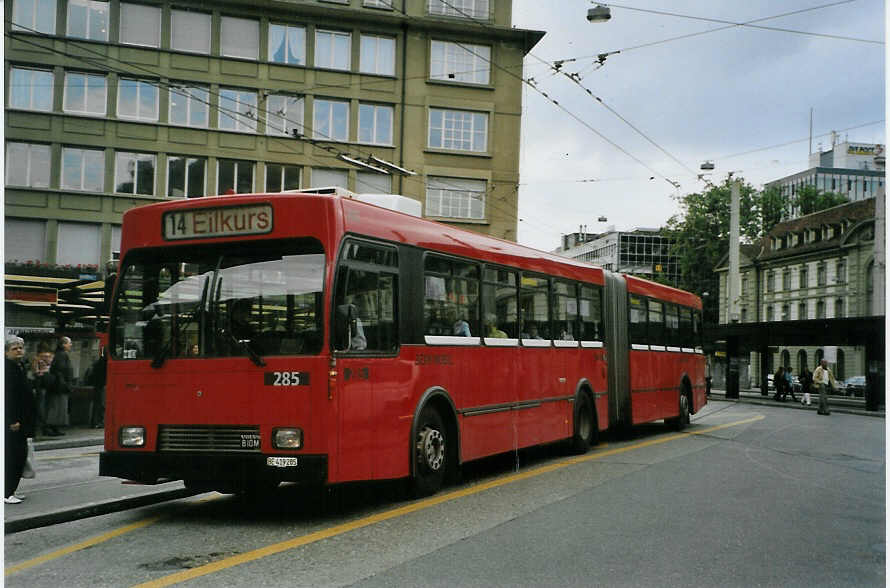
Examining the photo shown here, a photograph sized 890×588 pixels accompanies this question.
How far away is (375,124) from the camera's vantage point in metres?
38.5

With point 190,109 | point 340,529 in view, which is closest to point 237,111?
point 190,109

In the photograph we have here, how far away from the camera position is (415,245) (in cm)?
1023

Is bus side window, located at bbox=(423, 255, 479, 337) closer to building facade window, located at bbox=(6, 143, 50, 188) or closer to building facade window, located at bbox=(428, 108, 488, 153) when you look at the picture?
building facade window, located at bbox=(6, 143, 50, 188)

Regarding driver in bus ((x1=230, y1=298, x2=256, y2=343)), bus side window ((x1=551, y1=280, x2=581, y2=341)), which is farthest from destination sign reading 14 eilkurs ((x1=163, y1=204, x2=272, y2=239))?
bus side window ((x1=551, y1=280, x2=581, y2=341))

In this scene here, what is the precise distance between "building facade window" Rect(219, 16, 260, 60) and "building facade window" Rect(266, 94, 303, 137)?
69.3 inches

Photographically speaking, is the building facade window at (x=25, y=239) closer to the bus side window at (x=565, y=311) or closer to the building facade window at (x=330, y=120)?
the building facade window at (x=330, y=120)

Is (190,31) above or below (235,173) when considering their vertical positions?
above

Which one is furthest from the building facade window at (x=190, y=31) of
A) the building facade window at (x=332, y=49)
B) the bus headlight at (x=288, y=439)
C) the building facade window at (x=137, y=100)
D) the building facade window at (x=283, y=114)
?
the bus headlight at (x=288, y=439)

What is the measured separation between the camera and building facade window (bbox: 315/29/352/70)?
37531 millimetres

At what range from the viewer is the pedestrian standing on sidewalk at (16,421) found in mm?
9570

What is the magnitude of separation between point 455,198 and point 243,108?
28.7 ft

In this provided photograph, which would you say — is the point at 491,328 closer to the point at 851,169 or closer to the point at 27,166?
the point at 851,169

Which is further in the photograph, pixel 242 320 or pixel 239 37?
pixel 239 37

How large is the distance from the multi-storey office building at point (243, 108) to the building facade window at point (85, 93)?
0.05 m
